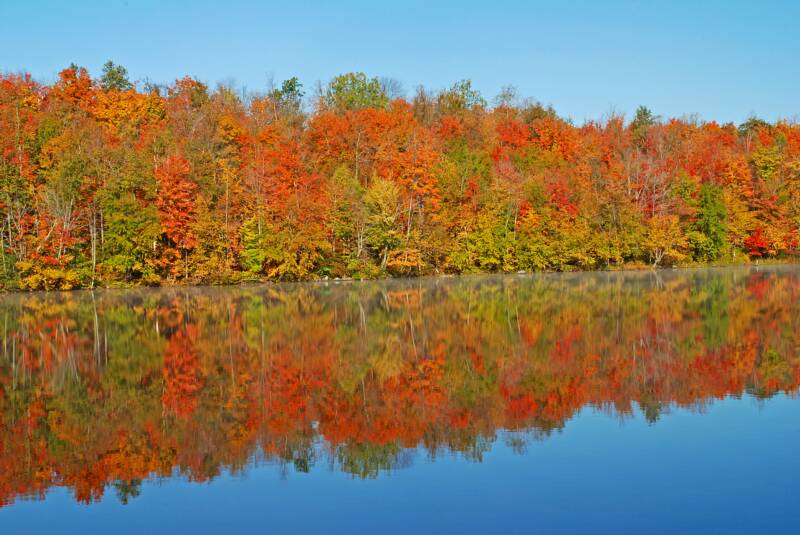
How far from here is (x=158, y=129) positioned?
56500mm

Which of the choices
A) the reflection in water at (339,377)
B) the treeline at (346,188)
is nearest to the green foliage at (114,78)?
the treeline at (346,188)

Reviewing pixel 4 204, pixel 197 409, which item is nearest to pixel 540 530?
pixel 197 409

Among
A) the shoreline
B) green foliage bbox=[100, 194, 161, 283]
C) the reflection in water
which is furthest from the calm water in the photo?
the shoreline

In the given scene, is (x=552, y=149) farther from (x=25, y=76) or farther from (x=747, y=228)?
(x=25, y=76)

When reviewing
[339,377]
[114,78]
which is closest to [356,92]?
[114,78]

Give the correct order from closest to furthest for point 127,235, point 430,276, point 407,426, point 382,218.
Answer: point 407,426
point 127,235
point 382,218
point 430,276

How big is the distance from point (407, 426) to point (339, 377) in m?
4.38

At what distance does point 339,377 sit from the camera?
16.2 m

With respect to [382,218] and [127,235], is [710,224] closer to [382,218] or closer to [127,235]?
[382,218]

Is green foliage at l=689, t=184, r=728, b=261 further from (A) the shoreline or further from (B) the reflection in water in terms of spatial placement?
(B) the reflection in water

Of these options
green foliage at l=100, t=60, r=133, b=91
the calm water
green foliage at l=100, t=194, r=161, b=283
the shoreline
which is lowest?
the calm water

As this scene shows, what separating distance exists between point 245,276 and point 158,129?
47.8 ft

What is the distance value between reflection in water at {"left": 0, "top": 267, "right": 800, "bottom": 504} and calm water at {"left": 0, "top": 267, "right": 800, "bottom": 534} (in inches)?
2.7

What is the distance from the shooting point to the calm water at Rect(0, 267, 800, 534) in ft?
28.4
